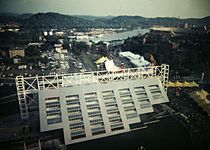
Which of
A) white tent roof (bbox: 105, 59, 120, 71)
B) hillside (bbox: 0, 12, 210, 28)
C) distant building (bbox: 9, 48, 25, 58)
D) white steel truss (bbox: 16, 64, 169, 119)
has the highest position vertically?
hillside (bbox: 0, 12, 210, 28)

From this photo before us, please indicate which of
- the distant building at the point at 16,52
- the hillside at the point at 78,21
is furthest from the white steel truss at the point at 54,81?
the hillside at the point at 78,21

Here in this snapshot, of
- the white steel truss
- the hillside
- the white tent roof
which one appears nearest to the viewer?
the hillside

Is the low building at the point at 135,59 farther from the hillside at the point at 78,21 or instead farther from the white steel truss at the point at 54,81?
the hillside at the point at 78,21

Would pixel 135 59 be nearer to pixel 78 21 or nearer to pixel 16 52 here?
pixel 78 21

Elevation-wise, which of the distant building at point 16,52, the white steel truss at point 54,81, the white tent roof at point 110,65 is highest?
the distant building at point 16,52

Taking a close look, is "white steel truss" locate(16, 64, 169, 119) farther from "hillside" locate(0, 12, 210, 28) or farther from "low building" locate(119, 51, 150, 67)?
"hillside" locate(0, 12, 210, 28)

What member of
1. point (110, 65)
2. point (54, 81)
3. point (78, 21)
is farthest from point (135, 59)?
point (54, 81)

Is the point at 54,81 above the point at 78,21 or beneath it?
beneath

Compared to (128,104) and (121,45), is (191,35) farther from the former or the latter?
(128,104)

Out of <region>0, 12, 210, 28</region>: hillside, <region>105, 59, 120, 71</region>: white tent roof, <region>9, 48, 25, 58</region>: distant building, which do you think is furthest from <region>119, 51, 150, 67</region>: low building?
<region>9, 48, 25, 58</region>: distant building

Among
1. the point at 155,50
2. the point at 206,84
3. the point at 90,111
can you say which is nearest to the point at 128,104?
the point at 90,111

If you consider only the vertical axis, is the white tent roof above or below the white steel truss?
above
